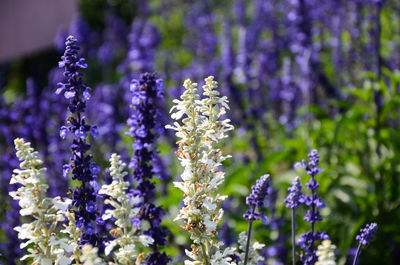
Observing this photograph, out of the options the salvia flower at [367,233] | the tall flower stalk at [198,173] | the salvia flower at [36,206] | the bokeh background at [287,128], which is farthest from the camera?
the bokeh background at [287,128]

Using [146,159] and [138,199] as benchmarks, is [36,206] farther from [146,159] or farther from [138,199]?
[146,159]

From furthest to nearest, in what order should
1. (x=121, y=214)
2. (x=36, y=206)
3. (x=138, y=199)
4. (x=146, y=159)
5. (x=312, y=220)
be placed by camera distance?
1. (x=146, y=159)
2. (x=312, y=220)
3. (x=138, y=199)
4. (x=121, y=214)
5. (x=36, y=206)

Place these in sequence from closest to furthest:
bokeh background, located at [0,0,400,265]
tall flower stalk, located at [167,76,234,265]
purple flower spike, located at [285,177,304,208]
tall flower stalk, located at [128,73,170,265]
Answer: tall flower stalk, located at [167,76,234,265] < purple flower spike, located at [285,177,304,208] < tall flower stalk, located at [128,73,170,265] < bokeh background, located at [0,0,400,265]

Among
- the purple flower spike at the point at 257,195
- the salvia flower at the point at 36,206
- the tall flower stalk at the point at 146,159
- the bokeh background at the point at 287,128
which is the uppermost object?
the bokeh background at the point at 287,128

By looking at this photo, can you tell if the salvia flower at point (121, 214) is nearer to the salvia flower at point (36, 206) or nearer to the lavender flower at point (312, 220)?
the salvia flower at point (36, 206)

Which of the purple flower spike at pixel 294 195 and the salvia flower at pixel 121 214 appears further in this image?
the purple flower spike at pixel 294 195

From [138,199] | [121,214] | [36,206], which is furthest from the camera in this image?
[138,199]

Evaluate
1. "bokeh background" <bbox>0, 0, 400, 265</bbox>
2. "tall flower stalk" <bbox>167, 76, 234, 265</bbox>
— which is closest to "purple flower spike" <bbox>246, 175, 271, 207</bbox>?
"tall flower stalk" <bbox>167, 76, 234, 265</bbox>

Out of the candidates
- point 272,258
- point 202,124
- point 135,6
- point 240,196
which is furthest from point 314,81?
point 135,6

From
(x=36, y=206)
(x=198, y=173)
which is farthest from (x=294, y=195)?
(x=36, y=206)

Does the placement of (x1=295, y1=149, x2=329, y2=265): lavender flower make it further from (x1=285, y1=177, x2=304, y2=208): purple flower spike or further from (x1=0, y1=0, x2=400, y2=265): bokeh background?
(x1=0, y1=0, x2=400, y2=265): bokeh background

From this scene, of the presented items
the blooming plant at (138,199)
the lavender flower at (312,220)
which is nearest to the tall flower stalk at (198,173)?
the blooming plant at (138,199)

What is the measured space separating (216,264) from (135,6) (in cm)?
1611

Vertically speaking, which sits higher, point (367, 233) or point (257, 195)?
point (257, 195)
